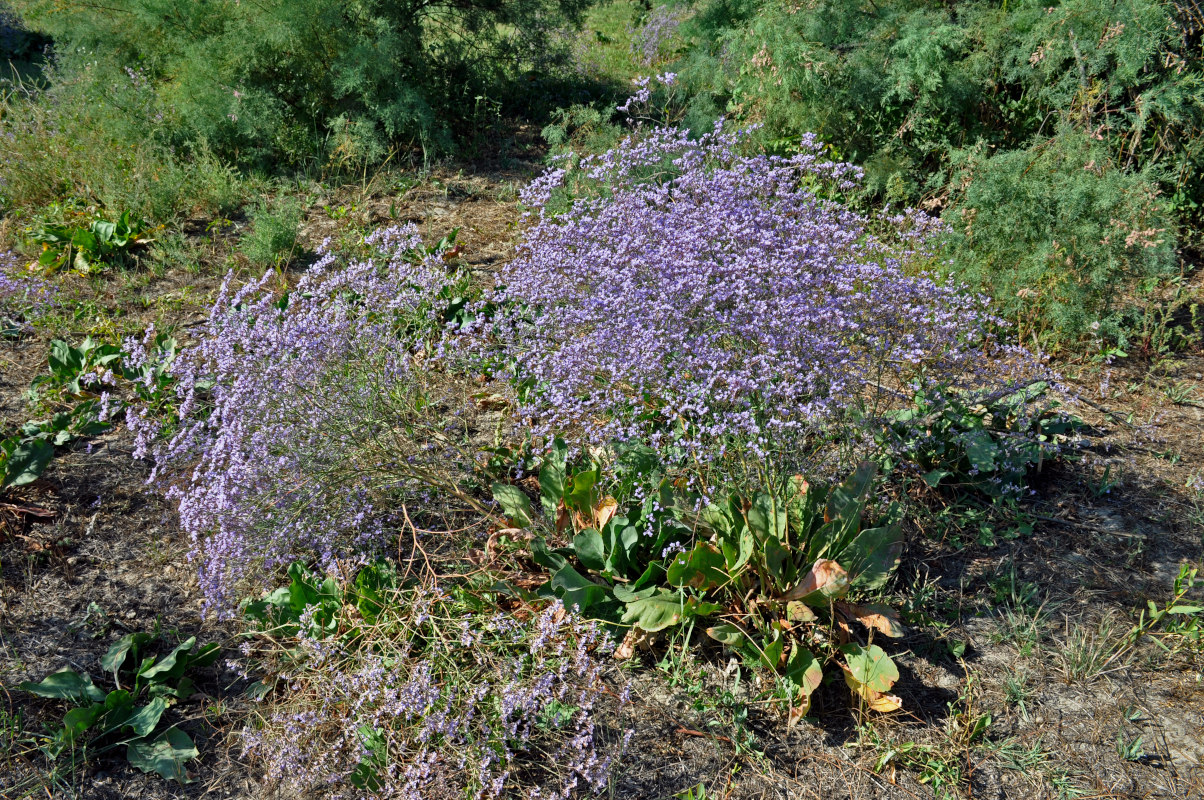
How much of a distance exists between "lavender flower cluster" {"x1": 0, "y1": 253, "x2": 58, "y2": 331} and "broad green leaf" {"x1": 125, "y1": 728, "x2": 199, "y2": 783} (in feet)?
9.34

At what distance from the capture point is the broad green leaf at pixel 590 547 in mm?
2830

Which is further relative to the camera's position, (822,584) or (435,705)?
(822,584)

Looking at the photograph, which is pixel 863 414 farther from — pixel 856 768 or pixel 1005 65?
pixel 1005 65

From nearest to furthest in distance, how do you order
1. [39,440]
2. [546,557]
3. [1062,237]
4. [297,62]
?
[546,557], [39,440], [1062,237], [297,62]

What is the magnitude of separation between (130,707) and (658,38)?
764cm

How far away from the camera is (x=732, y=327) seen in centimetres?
256

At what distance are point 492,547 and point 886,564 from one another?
1.42m

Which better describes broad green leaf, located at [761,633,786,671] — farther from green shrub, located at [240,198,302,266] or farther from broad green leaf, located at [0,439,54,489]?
green shrub, located at [240,198,302,266]

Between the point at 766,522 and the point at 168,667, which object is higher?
the point at 766,522

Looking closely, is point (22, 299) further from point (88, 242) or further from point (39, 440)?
point (39, 440)

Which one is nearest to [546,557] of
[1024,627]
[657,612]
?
[657,612]

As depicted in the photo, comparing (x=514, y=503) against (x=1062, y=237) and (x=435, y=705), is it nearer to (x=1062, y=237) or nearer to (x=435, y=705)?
(x=435, y=705)

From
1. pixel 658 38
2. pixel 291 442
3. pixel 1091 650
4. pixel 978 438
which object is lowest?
pixel 1091 650

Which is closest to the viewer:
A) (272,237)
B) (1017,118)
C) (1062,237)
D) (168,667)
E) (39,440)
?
(168,667)
